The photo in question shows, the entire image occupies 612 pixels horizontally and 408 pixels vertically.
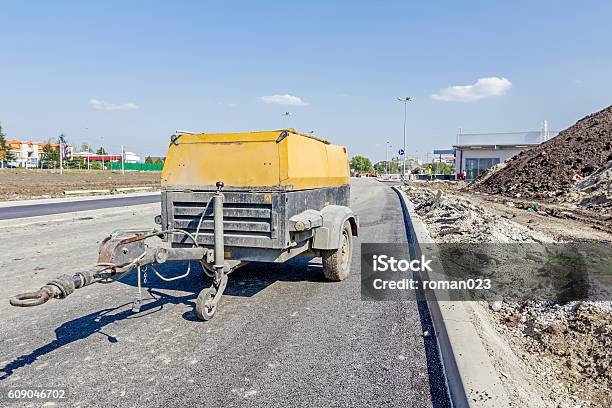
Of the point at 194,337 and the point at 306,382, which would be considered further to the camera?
the point at 194,337

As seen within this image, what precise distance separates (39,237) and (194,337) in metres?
8.60

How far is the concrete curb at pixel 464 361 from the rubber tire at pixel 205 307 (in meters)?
2.51

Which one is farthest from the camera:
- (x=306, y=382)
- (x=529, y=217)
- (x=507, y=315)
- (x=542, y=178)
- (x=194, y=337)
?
(x=542, y=178)

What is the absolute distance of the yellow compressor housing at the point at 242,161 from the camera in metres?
5.21

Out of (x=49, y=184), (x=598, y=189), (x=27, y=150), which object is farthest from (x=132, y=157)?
(x=598, y=189)

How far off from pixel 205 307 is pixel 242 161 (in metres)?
1.81

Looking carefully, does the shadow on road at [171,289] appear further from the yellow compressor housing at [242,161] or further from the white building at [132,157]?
the white building at [132,157]

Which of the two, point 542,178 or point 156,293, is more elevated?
point 542,178

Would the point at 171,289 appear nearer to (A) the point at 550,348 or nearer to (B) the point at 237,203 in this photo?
(B) the point at 237,203

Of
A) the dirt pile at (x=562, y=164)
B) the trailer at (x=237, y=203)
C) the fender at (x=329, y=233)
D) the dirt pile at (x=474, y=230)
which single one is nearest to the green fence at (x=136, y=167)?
the dirt pile at (x=562, y=164)

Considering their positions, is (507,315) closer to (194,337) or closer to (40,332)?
(194,337)

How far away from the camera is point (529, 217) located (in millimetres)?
13477

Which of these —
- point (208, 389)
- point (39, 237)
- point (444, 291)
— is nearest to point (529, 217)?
point (444, 291)

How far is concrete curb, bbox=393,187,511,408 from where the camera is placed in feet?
10.1
